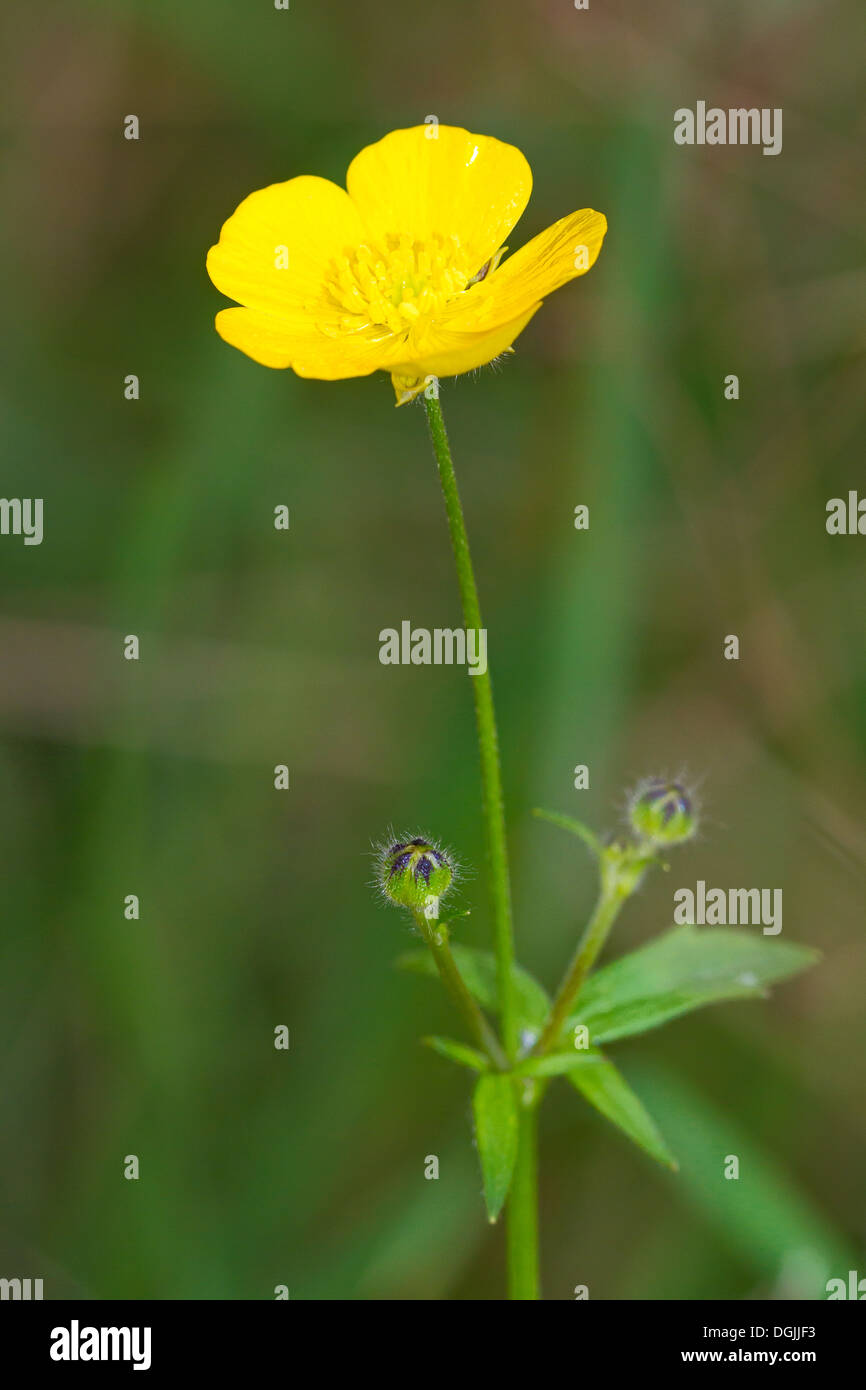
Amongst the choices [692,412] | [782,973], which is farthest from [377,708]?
[782,973]

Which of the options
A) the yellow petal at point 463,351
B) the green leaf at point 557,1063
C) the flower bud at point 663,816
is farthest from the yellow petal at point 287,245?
the green leaf at point 557,1063

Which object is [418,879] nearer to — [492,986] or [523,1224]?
[492,986]

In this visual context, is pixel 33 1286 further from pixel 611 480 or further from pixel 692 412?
pixel 692 412

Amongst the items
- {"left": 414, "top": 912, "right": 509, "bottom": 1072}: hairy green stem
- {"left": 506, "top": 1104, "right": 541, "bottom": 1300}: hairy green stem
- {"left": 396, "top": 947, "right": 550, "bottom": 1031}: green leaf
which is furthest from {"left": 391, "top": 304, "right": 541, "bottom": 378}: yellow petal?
{"left": 506, "top": 1104, "right": 541, "bottom": 1300}: hairy green stem

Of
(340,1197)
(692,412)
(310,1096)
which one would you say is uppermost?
(692,412)

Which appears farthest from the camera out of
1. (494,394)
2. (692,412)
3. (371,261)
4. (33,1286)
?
(494,394)

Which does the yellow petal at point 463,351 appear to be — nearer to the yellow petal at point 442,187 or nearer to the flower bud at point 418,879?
the yellow petal at point 442,187
